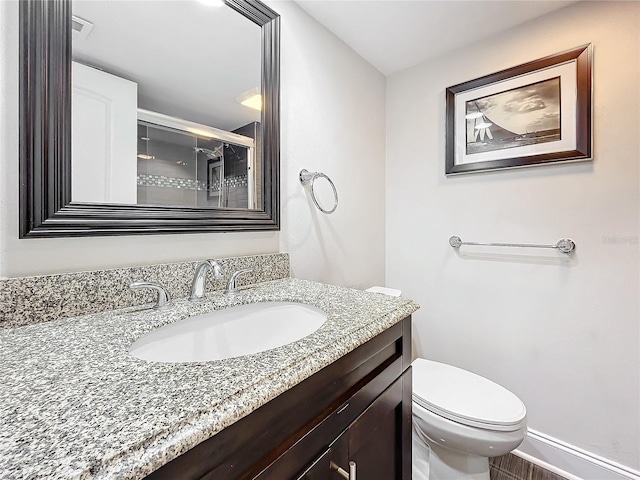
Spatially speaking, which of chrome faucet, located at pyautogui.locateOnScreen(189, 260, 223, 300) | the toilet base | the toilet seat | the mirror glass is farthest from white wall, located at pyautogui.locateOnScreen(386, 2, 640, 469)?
chrome faucet, located at pyautogui.locateOnScreen(189, 260, 223, 300)

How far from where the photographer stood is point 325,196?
152 centimetres

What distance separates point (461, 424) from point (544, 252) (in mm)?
921

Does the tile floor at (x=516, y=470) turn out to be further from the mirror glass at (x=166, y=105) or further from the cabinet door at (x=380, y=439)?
the mirror glass at (x=166, y=105)

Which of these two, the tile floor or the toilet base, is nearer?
the toilet base

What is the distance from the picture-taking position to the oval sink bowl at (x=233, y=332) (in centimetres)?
72

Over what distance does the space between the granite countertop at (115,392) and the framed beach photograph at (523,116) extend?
1.31 meters

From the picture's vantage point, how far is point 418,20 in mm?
1447

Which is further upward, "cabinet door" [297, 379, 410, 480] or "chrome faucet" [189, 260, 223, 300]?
"chrome faucet" [189, 260, 223, 300]

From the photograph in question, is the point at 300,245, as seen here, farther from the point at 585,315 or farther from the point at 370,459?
the point at 585,315

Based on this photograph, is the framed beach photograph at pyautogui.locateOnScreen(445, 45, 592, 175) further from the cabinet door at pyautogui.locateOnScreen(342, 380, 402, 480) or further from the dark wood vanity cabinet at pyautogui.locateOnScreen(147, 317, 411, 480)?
the cabinet door at pyautogui.locateOnScreen(342, 380, 402, 480)

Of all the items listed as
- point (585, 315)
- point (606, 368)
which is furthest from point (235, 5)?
point (606, 368)

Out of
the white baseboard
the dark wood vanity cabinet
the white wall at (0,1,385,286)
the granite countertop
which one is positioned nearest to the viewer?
the granite countertop

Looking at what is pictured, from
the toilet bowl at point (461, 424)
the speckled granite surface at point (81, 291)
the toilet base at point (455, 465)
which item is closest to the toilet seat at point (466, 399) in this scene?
the toilet bowl at point (461, 424)

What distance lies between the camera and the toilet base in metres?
1.15
